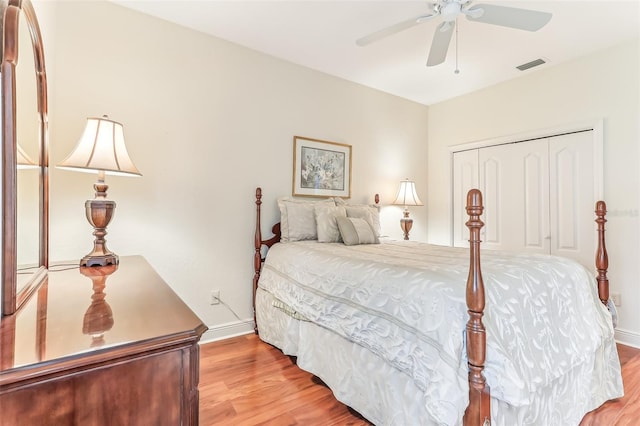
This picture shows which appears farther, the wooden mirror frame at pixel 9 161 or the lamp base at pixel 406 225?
the lamp base at pixel 406 225

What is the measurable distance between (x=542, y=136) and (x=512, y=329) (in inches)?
112

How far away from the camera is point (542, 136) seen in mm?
3314

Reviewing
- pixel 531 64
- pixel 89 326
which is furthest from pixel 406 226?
pixel 89 326

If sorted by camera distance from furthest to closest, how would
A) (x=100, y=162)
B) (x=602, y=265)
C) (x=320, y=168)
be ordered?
(x=320, y=168) < (x=602, y=265) < (x=100, y=162)

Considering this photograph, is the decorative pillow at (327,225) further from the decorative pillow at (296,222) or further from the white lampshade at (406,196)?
the white lampshade at (406,196)

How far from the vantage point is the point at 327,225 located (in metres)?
2.81

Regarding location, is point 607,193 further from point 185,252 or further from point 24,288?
point 24,288

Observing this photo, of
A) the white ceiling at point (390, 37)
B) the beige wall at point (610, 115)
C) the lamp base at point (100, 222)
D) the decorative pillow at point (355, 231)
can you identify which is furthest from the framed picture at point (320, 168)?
the beige wall at point (610, 115)

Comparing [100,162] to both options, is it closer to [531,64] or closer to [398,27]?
[398,27]

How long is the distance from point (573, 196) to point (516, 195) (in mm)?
533

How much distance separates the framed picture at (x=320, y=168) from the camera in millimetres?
3213

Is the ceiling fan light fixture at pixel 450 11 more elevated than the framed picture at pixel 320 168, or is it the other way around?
the ceiling fan light fixture at pixel 450 11

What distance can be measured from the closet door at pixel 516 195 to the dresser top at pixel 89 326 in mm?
3666

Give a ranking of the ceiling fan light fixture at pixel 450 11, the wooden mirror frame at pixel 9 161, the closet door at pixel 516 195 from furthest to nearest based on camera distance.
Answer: the closet door at pixel 516 195 → the ceiling fan light fixture at pixel 450 11 → the wooden mirror frame at pixel 9 161
